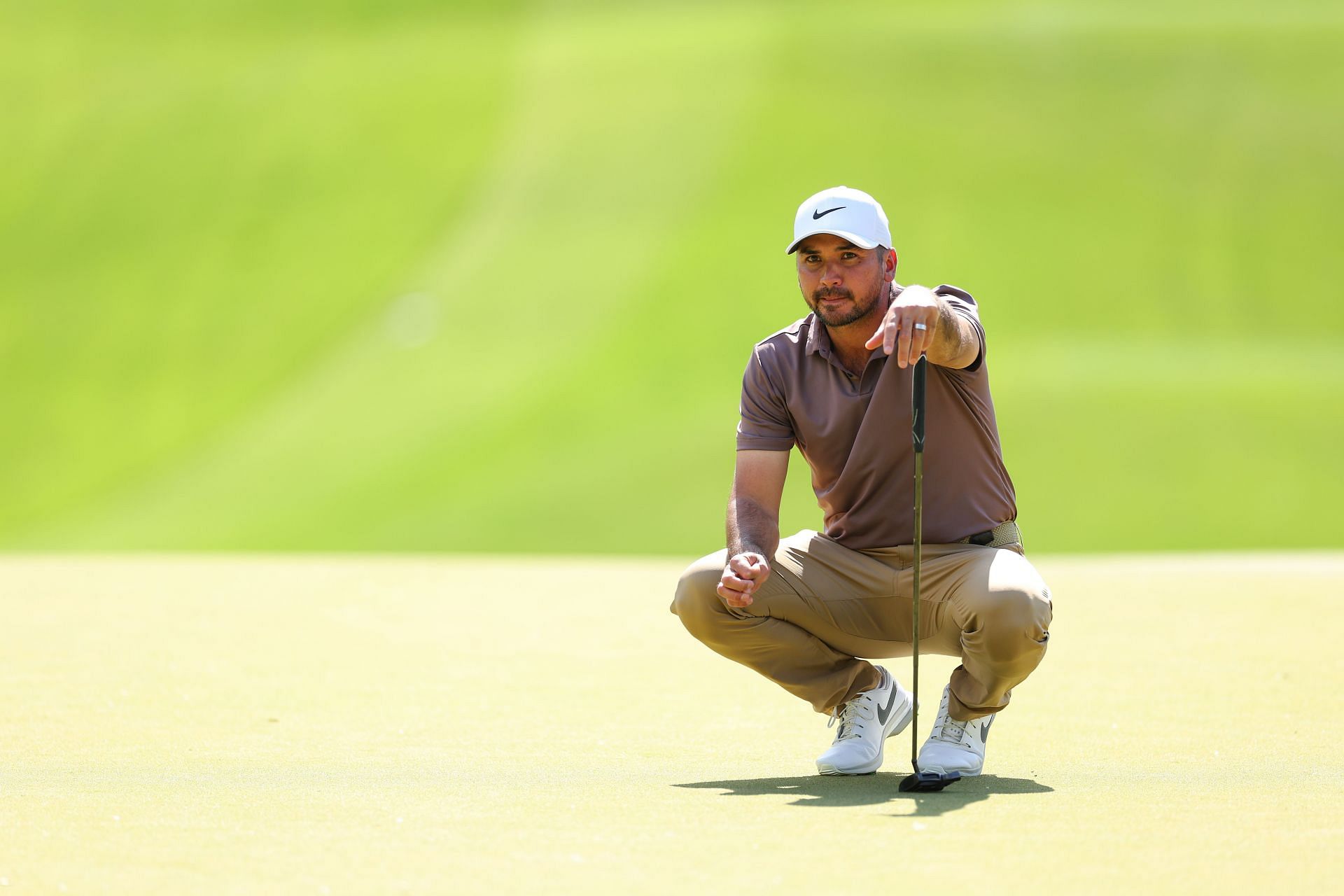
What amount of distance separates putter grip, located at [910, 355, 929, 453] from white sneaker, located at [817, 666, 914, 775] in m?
0.69

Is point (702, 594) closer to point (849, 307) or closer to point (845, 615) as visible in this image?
point (845, 615)

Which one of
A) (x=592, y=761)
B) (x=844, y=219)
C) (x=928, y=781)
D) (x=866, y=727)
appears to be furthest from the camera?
(x=592, y=761)

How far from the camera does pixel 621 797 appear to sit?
11.9ft

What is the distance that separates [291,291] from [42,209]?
11.4 ft

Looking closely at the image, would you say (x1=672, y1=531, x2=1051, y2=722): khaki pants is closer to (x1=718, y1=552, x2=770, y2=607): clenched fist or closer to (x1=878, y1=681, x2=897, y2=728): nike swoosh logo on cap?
(x1=878, y1=681, x2=897, y2=728): nike swoosh logo on cap

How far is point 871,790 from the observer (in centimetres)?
375

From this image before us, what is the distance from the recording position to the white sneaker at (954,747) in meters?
3.80

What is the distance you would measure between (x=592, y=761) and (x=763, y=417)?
943 mm

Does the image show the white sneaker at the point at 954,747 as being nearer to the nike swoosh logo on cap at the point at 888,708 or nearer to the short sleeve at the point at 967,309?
the nike swoosh logo on cap at the point at 888,708

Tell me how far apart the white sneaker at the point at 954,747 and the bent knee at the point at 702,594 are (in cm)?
57

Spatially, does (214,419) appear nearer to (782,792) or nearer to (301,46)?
(301,46)

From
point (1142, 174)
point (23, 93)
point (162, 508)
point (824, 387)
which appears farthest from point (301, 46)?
point (824, 387)

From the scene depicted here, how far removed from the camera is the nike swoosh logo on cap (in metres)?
4.15

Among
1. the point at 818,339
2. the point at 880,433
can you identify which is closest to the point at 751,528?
the point at 880,433
